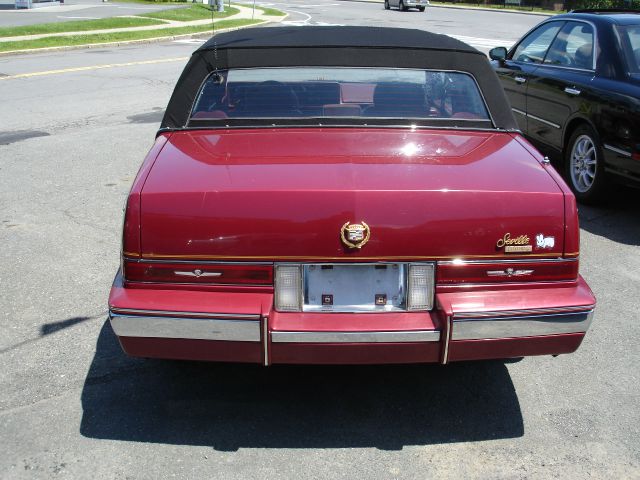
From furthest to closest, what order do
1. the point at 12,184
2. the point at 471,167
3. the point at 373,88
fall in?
the point at 12,184 < the point at 373,88 < the point at 471,167

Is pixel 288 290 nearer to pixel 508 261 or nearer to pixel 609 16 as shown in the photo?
pixel 508 261

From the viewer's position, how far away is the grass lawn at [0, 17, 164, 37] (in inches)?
850

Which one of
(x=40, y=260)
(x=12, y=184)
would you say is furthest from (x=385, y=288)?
(x=12, y=184)

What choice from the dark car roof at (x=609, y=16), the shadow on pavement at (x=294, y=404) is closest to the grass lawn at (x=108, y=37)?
the dark car roof at (x=609, y=16)

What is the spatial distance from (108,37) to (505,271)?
20.8 meters

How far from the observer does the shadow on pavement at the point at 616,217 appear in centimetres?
627

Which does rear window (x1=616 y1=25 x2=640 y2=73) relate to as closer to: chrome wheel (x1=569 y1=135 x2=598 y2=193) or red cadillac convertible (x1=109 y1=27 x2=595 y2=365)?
chrome wheel (x1=569 y1=135 x2=598 y2=193)

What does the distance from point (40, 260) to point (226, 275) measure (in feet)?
9.34

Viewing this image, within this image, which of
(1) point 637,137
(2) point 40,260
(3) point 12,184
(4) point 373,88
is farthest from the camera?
(3) point 12,184

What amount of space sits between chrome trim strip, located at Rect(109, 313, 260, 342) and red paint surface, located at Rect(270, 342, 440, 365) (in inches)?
5.4

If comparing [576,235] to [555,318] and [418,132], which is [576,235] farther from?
[418,132]

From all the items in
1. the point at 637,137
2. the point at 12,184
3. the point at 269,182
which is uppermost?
the point at 269,182

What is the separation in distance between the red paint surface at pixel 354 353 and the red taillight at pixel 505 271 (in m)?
0.31

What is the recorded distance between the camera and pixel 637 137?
607cm
